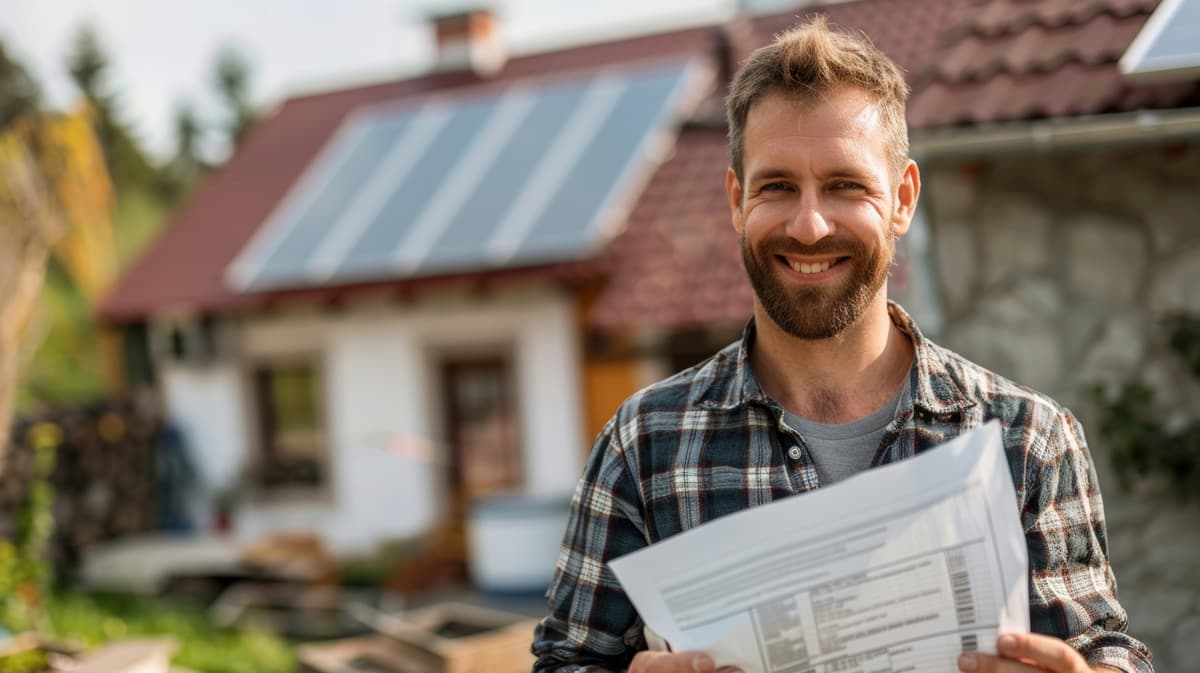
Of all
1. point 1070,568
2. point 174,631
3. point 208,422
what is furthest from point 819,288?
point 208,422

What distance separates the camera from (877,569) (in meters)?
1.47

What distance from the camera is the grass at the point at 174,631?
746cm

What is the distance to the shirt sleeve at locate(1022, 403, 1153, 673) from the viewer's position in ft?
5.09

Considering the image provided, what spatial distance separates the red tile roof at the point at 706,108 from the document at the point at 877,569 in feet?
3.40

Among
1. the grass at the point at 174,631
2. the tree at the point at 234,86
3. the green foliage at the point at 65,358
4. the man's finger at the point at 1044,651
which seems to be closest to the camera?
the man's finger at the point at 1044,651

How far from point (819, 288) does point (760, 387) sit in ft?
0.62

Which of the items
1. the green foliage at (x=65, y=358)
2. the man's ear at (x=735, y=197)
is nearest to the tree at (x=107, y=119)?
the green foliage at (x=65, y=358)

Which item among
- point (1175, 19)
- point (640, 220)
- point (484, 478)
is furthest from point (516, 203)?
point (1175, 19)

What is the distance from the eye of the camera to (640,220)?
391 inches

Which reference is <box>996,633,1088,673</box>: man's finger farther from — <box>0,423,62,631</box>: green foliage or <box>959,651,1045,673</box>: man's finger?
<box>0,423,62,631</box>: green foliage

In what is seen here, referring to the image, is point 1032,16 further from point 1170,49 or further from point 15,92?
point 15,92

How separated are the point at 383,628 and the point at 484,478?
547 cm

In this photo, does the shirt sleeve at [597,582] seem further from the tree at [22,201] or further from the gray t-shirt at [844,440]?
the tree at [22,201]

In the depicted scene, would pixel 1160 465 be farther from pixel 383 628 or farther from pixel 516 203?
pixel 516 203
